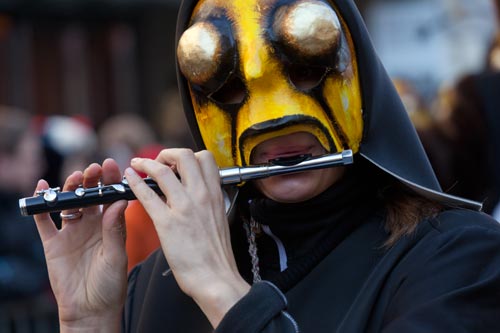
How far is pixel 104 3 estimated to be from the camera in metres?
10.2

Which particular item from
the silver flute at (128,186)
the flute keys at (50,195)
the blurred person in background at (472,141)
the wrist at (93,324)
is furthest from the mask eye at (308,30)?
the blurred person in background at (472,141)

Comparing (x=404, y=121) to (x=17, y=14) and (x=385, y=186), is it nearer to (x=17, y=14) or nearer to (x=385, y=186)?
(x=385, y=186)

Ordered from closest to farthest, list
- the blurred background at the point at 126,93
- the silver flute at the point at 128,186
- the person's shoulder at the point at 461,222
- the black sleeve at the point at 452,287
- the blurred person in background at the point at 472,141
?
1. the black sleeve at the point at 452,287
2. the person's shoulder at the point at 461,222
3. the silver flute at the point at 128,186
4. the blurred person in background at the point at 472,141
5. the blurred background at the point at 126,93

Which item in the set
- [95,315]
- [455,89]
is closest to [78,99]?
[455,89]

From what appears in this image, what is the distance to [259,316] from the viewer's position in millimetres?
1794

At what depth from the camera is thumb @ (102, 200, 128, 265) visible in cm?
218

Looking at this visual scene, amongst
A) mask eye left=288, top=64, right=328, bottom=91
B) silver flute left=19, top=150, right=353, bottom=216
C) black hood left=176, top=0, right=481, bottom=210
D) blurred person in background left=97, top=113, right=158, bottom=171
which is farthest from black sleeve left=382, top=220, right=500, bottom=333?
blurred person in background left=97, top=113, right=158, bottom=171

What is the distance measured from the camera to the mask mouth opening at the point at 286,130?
79.5 inches

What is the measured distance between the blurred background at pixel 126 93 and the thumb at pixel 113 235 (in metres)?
0.85

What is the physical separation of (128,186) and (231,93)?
1.08 feet

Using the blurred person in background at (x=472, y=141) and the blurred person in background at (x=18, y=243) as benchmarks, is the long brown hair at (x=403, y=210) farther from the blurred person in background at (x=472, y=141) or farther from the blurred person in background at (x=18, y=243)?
the blurred person in background at (x=18, y=243)

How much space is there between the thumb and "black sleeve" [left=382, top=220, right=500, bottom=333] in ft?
2.28

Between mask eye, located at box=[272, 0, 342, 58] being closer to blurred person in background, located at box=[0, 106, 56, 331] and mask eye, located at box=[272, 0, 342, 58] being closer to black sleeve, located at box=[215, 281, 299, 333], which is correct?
black sleeve, located at box=[215, 281, 299, 333]

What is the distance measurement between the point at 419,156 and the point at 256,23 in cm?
50
